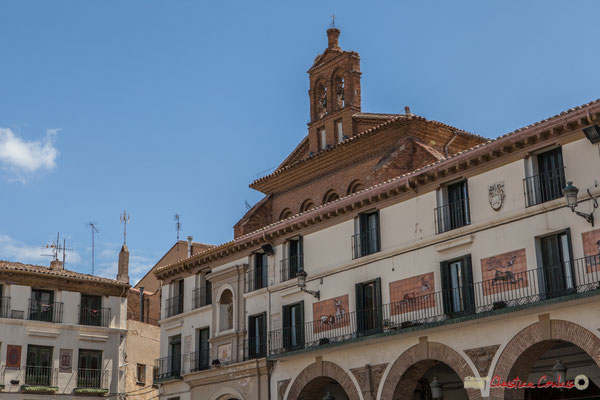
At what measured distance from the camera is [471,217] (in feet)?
83.7

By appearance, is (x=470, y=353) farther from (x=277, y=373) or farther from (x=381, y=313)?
(x=277, y=373)

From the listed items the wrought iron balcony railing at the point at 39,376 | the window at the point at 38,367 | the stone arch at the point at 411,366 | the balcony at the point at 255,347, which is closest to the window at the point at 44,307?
the window at the point at 38,367

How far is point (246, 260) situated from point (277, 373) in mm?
5543

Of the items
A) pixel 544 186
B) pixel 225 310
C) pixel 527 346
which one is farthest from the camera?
pixel 225 310

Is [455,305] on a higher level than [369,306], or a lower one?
lower

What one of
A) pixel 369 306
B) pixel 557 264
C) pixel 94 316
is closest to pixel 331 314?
pixel 369 306

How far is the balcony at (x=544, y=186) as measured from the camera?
76.2 ft

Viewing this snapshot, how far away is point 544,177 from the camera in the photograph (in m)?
23.7

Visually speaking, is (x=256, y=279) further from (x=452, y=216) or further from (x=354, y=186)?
(x=452, y=216)

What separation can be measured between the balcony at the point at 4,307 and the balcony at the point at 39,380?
2738 mm

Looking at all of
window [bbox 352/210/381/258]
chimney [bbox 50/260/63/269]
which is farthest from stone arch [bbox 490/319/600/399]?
chimney [bbox 50/260/63/269]

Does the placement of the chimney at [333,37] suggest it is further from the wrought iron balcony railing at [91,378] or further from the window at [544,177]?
the wrought iron balcony railing at [91,378]

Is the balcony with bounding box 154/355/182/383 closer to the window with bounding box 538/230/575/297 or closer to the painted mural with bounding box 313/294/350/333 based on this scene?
the painted mural with bounding box 313/294/350/333

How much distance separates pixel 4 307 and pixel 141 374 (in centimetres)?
914
